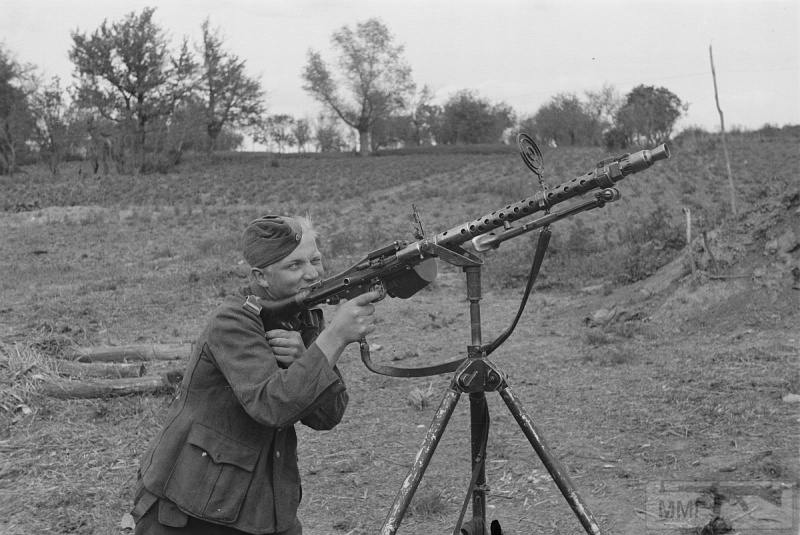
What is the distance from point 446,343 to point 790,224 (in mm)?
3415

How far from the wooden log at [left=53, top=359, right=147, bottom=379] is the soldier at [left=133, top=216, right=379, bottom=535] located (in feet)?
13.8

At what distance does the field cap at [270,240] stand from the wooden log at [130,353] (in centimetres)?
461

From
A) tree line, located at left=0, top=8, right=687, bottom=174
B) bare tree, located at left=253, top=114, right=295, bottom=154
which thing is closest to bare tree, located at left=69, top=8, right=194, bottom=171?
tree line, located at left=0, top=8, right=687, bottom=174

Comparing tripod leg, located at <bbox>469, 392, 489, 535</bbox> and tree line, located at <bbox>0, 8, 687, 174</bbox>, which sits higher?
tree line, located at <bbox>0, 8, 687, 174</bbox>

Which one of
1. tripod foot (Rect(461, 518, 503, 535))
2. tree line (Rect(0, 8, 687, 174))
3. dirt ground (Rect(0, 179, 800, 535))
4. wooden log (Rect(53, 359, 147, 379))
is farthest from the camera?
tree line (Rect(0, 8, 687, 174))

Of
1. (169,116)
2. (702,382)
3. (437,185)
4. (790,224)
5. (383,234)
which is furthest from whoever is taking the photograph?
(169,116)

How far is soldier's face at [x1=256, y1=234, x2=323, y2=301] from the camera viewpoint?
2684 millimetres

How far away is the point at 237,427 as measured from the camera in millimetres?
2559

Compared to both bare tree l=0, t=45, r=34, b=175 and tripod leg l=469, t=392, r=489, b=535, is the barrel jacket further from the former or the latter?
bare tree l=0, t=45, r=34, b=175

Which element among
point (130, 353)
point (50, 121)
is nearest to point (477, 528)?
point (130, 353)

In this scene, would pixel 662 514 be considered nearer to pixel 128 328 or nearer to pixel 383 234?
pixel 128 328

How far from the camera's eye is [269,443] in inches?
102

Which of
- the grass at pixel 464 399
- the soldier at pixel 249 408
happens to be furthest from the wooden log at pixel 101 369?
the soldier at pixel 249 408

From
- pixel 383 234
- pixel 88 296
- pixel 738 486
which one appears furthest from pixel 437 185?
pixel 738 486
